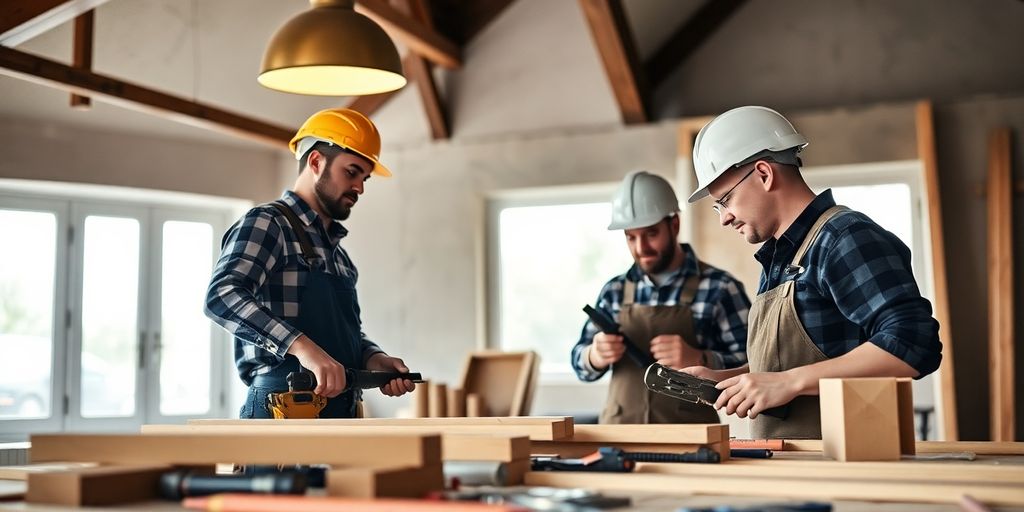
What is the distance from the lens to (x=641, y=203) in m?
4.31

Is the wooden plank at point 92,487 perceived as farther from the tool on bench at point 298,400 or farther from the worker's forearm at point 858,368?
the worker's forearm at point 858,368

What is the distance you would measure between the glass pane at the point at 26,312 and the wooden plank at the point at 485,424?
4.95 meters

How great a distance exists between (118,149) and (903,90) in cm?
513

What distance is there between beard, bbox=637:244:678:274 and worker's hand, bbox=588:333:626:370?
33 centimetres

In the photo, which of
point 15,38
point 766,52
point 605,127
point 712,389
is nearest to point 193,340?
point 15,38

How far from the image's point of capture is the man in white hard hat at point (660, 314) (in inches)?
161

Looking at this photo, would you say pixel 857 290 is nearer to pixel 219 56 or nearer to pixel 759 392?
pixel 759 392

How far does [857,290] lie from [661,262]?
1759 mm

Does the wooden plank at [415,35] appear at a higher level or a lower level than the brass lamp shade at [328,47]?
higher

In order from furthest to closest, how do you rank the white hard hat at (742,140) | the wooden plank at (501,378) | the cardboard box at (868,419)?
the wooden plank at (501,378) → the white hard hat at (742,140) → the cardboard box at (868,419)

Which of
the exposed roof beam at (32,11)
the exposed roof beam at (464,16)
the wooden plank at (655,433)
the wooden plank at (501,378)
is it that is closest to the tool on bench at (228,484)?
the wooden plank at (655,433)

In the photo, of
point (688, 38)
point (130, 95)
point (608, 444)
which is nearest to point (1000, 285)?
point (688, 38)

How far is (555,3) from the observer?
7.50 meters

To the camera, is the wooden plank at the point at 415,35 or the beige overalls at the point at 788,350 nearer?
the beige overalls at the point at 788,350
